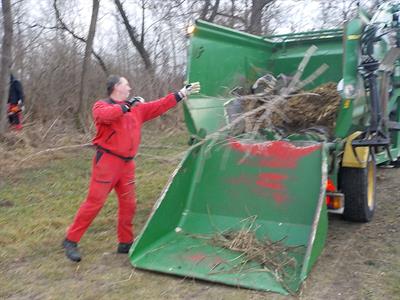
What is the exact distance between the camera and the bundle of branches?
5414 millimetres

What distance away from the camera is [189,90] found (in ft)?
16.0

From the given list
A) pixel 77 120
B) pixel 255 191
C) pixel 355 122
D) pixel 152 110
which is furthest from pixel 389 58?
pixel 77 120

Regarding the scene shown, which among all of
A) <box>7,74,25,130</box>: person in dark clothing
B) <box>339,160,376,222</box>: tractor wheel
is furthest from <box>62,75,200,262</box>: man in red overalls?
<box>7,74,25,130</box>: person in dark clothing

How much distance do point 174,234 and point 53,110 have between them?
7716 mm

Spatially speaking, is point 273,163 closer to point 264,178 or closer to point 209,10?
point 264,178

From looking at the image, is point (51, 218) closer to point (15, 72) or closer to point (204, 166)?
point (204, 166)

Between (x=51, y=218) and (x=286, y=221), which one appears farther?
(x=51, y=218)

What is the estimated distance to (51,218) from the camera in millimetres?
5961

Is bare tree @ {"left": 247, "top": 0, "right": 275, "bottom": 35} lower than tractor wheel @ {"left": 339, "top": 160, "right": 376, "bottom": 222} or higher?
higher

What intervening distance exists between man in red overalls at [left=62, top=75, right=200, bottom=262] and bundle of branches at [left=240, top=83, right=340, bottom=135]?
3.54 ft

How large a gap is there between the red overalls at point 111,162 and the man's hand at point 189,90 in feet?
1.47

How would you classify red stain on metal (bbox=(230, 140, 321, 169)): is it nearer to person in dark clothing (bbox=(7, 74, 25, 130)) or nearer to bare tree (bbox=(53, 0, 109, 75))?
person in dark clothing (bbox=(7, 74, 25, 130))

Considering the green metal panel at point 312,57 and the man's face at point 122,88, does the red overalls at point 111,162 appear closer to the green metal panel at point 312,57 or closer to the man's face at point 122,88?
the man's face at point 122,88

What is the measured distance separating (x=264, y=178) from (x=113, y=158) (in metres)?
1.37
